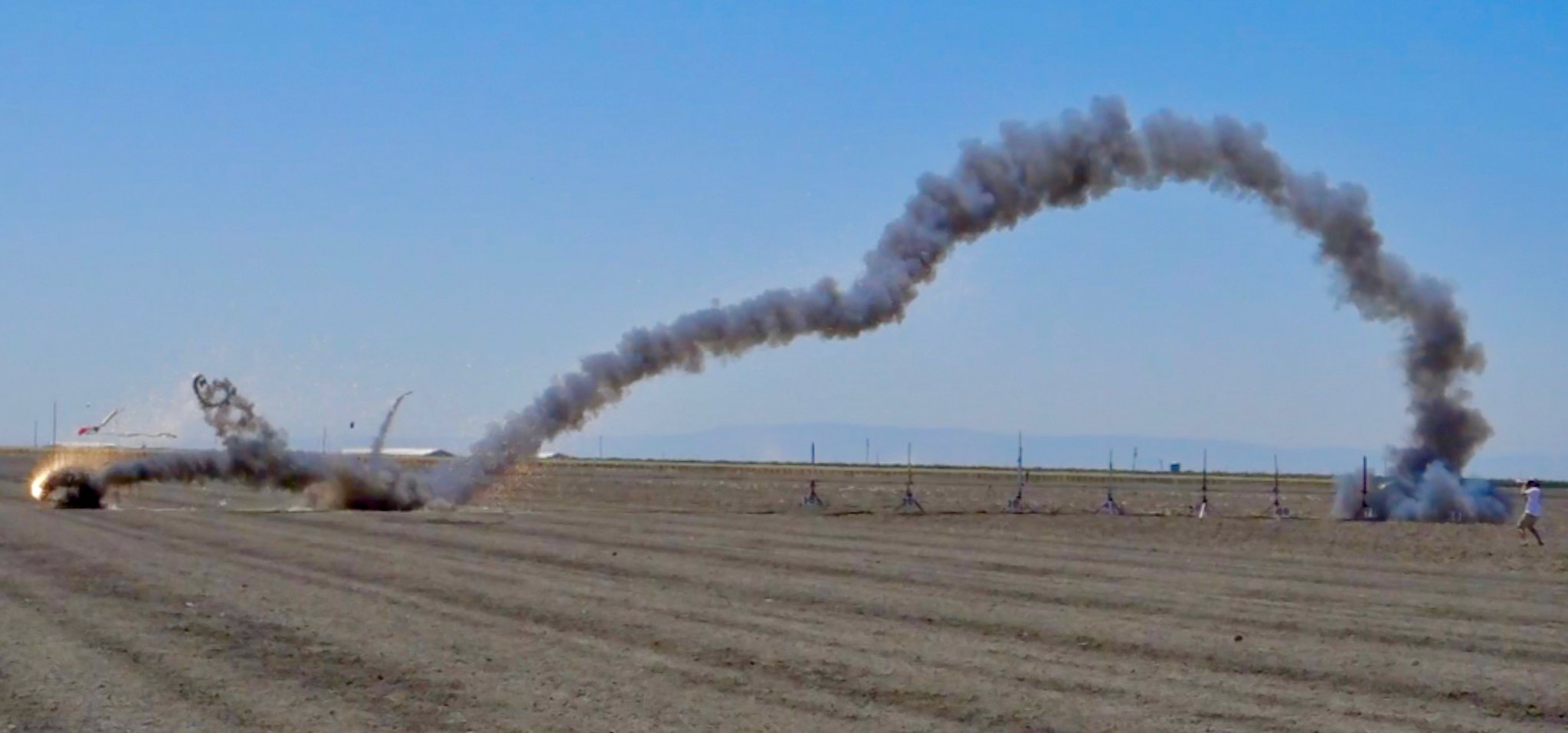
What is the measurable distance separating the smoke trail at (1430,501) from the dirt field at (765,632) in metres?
10.9

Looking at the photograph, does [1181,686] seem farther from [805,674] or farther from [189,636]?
[189,636]

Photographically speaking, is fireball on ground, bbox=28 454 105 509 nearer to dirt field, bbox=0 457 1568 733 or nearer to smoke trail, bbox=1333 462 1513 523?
dirt field, bbox=0 457 1568 733

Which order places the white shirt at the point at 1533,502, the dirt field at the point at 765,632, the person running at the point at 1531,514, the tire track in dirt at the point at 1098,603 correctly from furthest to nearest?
the white shirt at the point at 1533,502 → the person running at the point at 1531,514 → the tire track in dirt at the point at 1098,603 → the dirt field at the point at 765,632

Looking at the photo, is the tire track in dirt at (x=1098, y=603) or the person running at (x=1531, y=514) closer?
the tire track in dirt at (x=1098, y=603)

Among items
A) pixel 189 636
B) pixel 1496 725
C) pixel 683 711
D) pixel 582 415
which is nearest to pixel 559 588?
pixel 189 636

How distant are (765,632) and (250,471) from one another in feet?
128

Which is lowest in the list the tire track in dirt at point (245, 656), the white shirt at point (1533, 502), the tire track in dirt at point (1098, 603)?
the tire track in dirt at point (245, 656)

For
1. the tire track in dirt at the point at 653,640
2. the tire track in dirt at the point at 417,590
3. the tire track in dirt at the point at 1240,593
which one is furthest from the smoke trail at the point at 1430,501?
the tire track in dirt at the point at 653,640

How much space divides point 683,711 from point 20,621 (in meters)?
9.93

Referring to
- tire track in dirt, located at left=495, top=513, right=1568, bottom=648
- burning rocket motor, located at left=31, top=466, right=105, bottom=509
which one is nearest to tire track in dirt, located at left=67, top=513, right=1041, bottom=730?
tire track in dirt, located at left=495, top=513, right=1568, bottom=648

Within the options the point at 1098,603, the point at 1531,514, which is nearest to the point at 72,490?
the point at 1098,603

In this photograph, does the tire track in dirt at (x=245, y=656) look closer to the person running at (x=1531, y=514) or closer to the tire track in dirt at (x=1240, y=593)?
the tire track in dirt at (x=1240, y=593)

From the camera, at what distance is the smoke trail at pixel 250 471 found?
176 ft

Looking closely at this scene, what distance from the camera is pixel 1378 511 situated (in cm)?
5134
